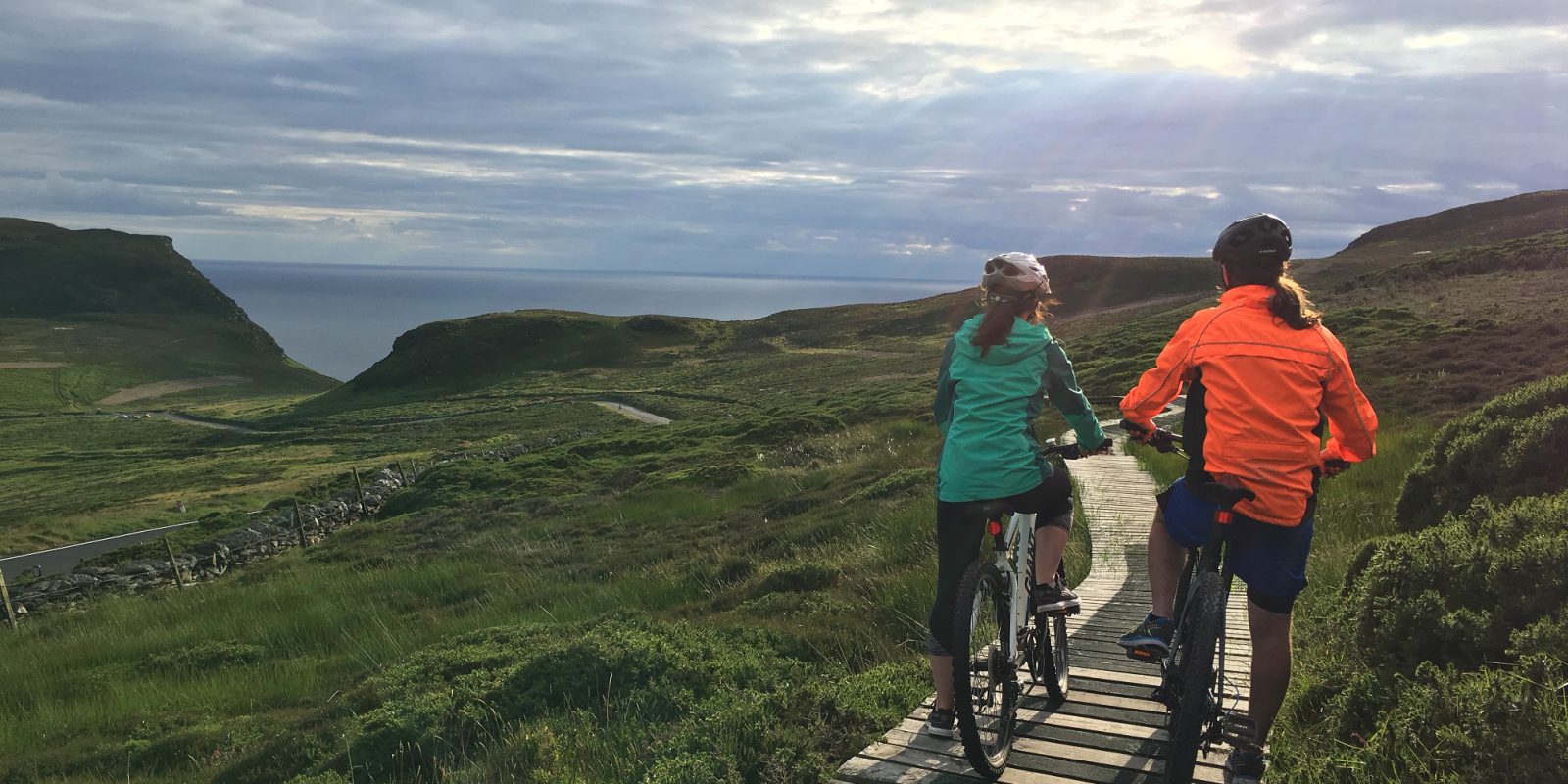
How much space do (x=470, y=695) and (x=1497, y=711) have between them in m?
5.61

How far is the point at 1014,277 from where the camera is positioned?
13.8 feet

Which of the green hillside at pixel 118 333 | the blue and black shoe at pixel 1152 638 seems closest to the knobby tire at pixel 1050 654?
the blue and black shoe at pixel 1152 638

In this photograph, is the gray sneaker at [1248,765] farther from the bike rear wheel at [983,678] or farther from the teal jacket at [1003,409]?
the teal jacket at [1003,409]

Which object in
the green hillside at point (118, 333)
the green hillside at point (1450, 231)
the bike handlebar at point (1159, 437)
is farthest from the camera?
the green hillside at point (118, 333)

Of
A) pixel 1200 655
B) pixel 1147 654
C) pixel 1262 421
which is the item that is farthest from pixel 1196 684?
pixel 1262 421

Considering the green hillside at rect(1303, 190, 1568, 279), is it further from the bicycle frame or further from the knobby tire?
the bicycle frame

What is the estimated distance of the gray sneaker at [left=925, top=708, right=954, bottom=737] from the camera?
4398 millimetres

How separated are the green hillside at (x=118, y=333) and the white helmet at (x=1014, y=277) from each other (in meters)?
126

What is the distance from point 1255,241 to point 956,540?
1.79m

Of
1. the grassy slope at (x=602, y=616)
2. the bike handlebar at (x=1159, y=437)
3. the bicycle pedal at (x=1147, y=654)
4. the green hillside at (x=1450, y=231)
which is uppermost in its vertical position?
the green hillside at (x=1450, y=231)

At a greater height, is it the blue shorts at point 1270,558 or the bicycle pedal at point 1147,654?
the blue shorts at point 1270,558

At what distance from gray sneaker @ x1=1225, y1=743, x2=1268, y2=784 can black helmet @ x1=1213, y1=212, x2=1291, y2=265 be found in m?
1.95

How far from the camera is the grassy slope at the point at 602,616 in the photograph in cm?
549

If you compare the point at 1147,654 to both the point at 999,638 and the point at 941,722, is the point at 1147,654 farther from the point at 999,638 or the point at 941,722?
the point at 941,722
